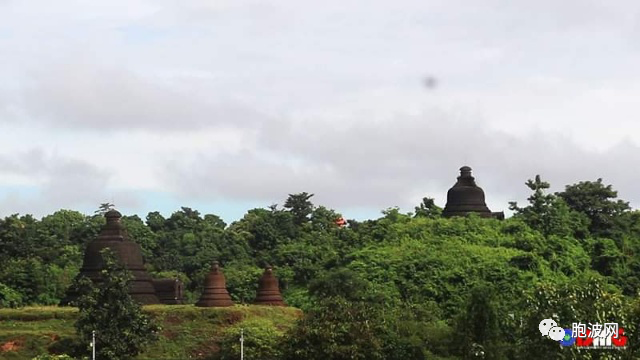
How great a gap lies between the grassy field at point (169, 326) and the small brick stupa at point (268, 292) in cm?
190

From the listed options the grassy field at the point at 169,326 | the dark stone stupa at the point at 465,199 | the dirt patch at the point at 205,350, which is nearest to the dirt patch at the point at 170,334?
the grassy field at the point at 169,326

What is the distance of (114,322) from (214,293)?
10.2 m

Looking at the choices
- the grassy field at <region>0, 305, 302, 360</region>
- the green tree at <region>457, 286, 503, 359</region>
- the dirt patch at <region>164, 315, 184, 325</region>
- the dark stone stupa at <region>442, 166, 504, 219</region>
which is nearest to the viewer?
the green tree at <region>457, 286, 503, 359</region>

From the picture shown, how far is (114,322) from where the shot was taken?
63250mm

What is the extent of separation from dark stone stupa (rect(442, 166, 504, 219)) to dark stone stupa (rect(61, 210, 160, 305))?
21.3 meters

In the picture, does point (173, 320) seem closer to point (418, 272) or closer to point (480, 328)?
point (418, 272)

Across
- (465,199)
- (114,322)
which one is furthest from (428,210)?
(114,322)

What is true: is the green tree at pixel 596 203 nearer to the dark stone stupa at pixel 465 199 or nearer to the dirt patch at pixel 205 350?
the dark stone stupa at pixel 465 199

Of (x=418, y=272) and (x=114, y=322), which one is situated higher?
(x=418, y=272)

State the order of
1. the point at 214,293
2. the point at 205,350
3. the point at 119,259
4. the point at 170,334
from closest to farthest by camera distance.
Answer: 1. the point at 205,350
2. the point at 170,334
3. the point at 214,293
4. the point at 119,259

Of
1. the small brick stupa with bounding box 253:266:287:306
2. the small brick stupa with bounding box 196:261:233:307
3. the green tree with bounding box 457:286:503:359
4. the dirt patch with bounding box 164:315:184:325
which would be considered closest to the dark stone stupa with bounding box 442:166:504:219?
the small brick stupa with bounding box 253:266:287:306

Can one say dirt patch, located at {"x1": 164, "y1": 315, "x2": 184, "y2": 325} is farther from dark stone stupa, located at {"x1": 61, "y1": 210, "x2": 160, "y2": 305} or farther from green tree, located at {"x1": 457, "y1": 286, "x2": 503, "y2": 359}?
green tree, located at {"x1": 457, "y1": 286, "x2": 503, "y2": 359}

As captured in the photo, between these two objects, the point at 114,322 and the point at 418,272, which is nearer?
the point at 114,322

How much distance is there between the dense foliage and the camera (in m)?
55.1
